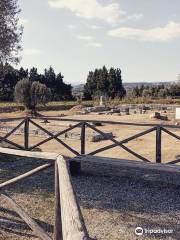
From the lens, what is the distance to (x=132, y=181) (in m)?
8.80

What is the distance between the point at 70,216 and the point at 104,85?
83872mm

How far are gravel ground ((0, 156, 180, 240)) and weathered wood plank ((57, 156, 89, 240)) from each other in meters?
2.34

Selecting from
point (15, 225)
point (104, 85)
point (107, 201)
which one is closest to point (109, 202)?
point (107, 201)

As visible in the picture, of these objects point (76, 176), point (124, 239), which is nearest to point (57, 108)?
point (76, 176)

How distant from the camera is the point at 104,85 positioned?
282 feet

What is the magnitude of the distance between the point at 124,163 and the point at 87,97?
246 ft

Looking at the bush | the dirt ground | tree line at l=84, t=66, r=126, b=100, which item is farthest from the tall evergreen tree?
tree line at l=84, t=66, r=126, b=100

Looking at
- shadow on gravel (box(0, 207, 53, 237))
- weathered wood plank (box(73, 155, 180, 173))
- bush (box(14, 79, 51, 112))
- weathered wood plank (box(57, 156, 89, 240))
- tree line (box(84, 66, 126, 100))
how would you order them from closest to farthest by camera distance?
weathered wood plank (box(57, 156, 89, 240))
shadow on gravel (box(0, 207, 53, 237))
weathered wood plank (box(73, 155, 180, 173))
bush (box(14, 79, 51, 112))
tree line (box(84, 66, 126, 100))

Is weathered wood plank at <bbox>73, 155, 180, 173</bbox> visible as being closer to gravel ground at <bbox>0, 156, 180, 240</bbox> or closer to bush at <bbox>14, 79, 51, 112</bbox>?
gravel ground at <bbox>0, 156, 180, 240</bbox>

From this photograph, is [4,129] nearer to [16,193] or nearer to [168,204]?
[16,193]

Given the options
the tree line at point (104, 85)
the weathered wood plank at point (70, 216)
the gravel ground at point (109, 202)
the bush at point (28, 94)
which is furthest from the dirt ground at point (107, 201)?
the tree line at point (104, 85)

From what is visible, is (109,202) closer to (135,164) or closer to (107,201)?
(107,201)

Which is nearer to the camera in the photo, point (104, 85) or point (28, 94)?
point (28, 94)

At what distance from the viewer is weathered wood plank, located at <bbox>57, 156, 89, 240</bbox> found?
2300 mm
